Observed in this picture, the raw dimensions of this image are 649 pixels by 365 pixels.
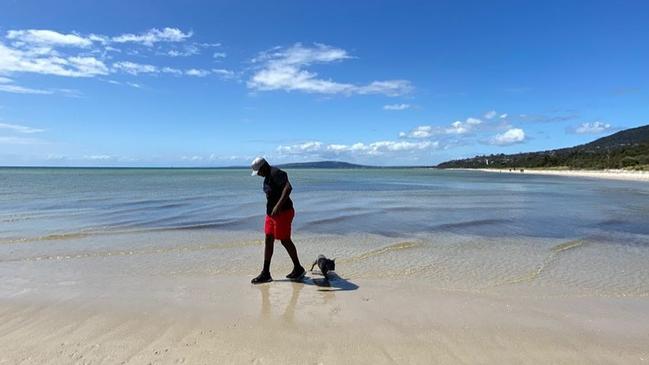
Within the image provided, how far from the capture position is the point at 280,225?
750cm

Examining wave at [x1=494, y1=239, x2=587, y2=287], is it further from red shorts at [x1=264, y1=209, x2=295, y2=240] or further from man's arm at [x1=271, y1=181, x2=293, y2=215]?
man's arm at [x1=271, y1=181, x2=293, y2=215]

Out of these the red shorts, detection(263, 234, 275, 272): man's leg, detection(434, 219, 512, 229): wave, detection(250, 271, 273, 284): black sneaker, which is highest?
the red shorts

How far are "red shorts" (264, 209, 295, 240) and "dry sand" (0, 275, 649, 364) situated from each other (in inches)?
32.6

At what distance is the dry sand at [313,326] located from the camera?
4.69 metres

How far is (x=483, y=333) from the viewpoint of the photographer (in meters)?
5.32

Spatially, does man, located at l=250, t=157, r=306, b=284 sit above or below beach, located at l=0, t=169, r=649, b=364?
above

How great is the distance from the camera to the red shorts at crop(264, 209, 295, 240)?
294 inches

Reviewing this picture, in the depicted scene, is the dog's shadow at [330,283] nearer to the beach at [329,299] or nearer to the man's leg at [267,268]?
the beach at [329,299]

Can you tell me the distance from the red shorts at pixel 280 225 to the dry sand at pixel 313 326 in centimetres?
83

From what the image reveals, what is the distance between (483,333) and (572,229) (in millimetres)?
11283

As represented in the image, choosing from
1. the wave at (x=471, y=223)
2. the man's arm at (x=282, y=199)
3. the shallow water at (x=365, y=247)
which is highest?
the man's arm at (x=282, y=199)

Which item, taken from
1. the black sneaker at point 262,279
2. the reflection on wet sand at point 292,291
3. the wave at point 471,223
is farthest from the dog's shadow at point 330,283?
the wave at point 471,223

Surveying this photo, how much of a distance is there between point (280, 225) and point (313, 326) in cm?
231

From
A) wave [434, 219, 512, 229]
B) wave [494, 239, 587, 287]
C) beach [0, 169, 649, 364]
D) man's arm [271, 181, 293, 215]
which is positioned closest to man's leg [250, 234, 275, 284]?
beach [0, 169, 649, 364]
